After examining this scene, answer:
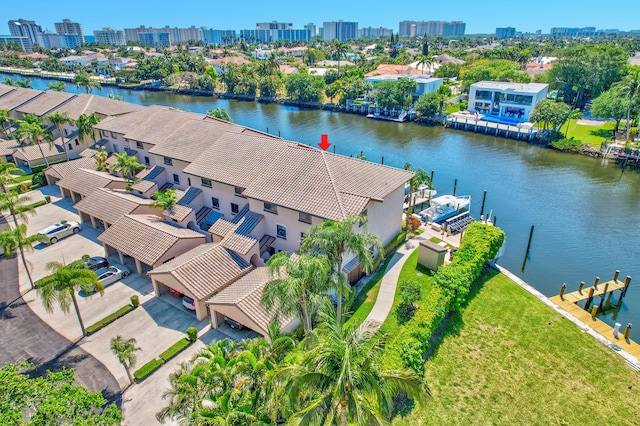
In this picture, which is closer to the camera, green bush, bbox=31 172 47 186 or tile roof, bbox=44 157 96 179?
tile roof, bbox=44 157 96 179

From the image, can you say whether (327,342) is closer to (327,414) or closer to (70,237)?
(327,414)

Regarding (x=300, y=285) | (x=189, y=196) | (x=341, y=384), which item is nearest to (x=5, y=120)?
(x=189, y=196)

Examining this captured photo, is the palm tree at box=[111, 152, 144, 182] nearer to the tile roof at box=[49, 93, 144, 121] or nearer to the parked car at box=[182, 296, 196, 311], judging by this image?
the tile roof at box=[49, 93, 144, 121]

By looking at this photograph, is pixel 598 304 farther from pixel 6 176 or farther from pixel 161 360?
pixel 6 176

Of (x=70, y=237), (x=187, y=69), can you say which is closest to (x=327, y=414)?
(x=70, y=237)

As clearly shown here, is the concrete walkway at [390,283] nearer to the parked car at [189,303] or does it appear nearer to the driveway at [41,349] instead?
the parked car at [189,303]

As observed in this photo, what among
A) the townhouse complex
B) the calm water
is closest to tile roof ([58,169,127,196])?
the townhouse complex
